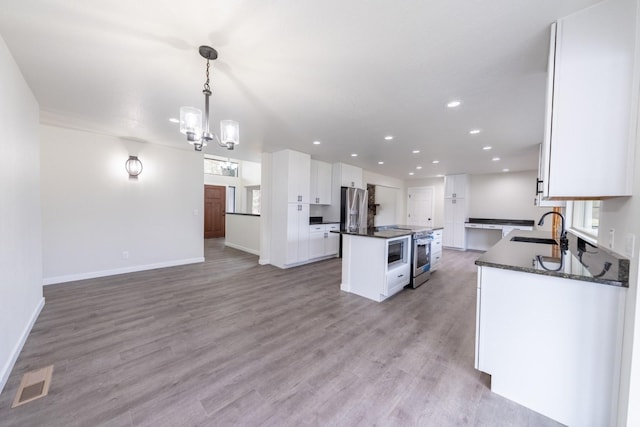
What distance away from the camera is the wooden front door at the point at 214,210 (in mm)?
8531

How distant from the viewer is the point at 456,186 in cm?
736

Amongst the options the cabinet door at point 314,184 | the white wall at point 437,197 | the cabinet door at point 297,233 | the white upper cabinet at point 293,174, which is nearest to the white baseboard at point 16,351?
the cabinet door at point 297,233

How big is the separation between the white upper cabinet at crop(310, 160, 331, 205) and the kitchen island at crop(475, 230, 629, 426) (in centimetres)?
438

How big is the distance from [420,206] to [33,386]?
923cm

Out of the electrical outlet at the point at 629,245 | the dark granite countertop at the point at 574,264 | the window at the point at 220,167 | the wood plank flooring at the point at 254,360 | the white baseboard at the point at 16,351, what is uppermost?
the window at the point at 220,167

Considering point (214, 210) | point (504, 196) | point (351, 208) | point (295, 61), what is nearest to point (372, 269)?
point (295, 61)

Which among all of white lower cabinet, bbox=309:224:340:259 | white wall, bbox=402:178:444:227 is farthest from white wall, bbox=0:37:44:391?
white wall, bbox=402:178:444:227

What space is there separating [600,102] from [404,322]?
2.35 metres

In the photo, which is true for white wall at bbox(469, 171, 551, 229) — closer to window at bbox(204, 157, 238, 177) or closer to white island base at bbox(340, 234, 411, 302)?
white island base at bbox(340, 234, 411, 302)

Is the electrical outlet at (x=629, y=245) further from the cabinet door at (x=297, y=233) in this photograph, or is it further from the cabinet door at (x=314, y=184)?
the cabinet door at (x=314, y=184)

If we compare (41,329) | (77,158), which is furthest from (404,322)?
(77,158)

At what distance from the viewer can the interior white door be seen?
8648 mm

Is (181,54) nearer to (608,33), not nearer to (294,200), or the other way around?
(608,33)

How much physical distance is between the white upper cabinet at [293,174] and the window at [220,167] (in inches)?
178
